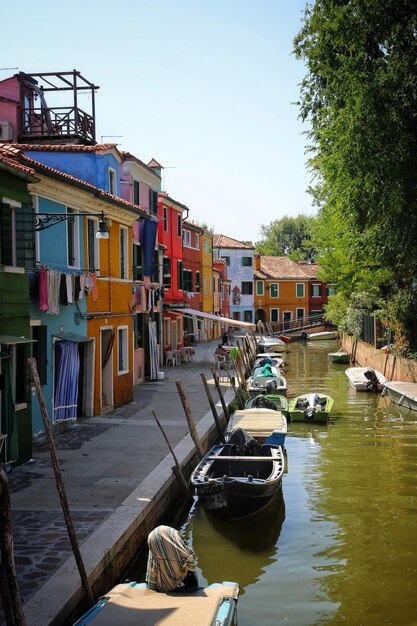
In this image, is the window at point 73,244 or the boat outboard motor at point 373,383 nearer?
the window at point 73,244

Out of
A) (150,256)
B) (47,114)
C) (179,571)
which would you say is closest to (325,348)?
(150,256)

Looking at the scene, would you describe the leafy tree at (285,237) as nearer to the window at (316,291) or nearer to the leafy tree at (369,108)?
the window at (316,291)

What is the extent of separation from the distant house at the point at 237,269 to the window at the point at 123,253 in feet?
153

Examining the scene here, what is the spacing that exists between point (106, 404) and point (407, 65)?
42.5 ft

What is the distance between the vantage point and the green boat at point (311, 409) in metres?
22.6

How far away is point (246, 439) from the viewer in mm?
15188

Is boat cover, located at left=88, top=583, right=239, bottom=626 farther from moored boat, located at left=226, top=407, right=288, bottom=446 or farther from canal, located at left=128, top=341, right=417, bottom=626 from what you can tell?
moored boat, located at left=226, top=407, right=288, bottom=446

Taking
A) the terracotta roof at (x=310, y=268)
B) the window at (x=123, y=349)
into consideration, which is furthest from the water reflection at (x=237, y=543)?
the terracotta roof at (x=310, y=268)

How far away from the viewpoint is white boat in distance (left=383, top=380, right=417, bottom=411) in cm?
2372

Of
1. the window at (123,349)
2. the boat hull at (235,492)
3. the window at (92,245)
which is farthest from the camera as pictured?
the window at (123,349)

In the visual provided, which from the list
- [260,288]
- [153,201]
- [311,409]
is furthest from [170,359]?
[260,288]

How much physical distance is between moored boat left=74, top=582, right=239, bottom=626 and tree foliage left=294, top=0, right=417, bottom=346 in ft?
47.2

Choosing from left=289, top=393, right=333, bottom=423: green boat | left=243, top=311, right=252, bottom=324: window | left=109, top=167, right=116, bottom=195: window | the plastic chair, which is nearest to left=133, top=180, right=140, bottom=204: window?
left=109, top=167, right=116, bottom=195: window

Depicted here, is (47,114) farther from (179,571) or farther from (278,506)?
(179,571)
